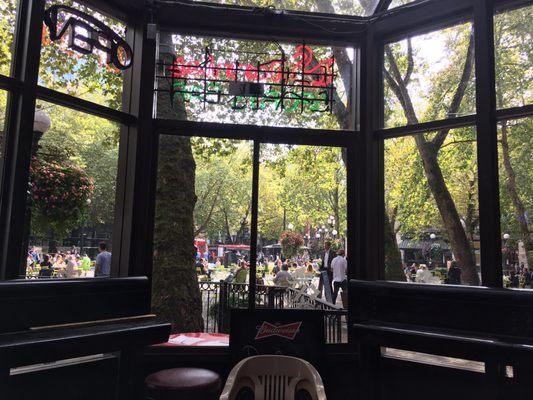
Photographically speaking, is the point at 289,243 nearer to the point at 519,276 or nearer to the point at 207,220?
the point at 207,220

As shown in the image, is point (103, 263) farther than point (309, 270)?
No

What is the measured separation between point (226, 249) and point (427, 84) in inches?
83.4

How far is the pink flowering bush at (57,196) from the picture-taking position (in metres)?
2.79

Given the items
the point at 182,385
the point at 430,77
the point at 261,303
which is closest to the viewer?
the point at 182,385

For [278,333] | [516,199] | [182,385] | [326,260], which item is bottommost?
[182,385]

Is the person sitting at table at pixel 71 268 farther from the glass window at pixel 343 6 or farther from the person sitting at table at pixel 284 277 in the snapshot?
the glass window at pixel 343 6

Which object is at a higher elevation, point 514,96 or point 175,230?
point 514,96

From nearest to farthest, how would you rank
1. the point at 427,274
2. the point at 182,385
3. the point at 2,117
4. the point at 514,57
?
the point at 182,385 < the point at 2,117 < the point at 514,57 < the point at 427,274

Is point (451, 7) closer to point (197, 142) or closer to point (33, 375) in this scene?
point (197, 142)

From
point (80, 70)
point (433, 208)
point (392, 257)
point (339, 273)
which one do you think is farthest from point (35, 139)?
point (433, 208)

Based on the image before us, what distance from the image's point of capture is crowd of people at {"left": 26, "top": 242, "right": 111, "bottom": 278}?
276 cm

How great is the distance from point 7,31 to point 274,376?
9.00ft

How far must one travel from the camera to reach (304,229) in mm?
3518

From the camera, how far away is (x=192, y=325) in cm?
430
